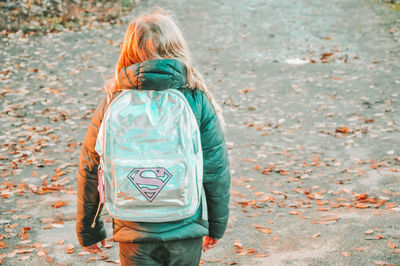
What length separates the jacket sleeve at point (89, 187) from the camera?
219 centimetres

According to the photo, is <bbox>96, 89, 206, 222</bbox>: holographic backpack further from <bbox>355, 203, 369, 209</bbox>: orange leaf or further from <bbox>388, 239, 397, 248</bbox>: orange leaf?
<bbox>355, 203, 369, 209</bbox>: orange leaf

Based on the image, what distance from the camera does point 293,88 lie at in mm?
10156

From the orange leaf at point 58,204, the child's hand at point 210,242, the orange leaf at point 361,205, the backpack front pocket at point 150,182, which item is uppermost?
the backpack front pocket at point 150,182

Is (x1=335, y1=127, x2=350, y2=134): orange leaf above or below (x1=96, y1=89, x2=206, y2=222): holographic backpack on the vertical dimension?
below

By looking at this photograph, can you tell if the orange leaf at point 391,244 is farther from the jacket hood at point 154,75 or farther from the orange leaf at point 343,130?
the orange leaf at point 343,130

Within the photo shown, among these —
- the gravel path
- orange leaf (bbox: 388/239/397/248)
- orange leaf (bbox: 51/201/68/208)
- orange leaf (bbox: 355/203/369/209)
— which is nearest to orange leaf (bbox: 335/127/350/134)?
the gravel path

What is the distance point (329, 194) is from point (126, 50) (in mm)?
4323

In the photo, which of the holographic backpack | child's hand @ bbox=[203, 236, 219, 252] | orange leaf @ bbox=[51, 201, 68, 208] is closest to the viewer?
the holographic backpack

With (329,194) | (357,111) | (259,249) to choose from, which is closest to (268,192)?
(329,194)

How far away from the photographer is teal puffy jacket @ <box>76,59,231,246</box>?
80.1 inches

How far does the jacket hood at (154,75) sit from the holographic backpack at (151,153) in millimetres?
36

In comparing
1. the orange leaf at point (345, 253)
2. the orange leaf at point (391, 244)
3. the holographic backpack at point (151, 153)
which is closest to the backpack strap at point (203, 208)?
the holographic backpack at point (151, 153)

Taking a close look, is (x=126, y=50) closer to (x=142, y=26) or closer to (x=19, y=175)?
(x=142, y=26)

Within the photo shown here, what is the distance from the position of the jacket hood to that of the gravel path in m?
2.54
